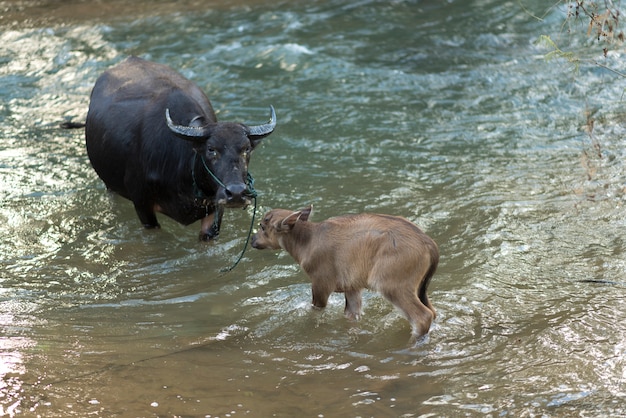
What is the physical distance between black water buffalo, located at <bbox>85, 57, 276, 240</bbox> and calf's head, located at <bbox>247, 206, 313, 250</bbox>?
1.35 ft

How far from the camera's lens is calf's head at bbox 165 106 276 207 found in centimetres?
820

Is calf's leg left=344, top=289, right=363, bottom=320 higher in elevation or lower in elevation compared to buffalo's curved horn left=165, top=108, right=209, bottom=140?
lower

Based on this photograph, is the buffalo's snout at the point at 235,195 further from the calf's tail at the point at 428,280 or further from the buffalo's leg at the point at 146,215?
the calf's tail at the point at 428,280

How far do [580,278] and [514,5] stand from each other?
40.4 feet

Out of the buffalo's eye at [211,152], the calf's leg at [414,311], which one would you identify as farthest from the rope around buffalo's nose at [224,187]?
the calf's leg at [414,311]

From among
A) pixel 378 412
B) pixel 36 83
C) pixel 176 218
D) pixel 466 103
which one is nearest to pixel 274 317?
pixel 378 412

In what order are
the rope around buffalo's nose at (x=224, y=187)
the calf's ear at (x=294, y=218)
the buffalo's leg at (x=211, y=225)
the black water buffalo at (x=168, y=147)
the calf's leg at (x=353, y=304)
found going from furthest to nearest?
1. the buffalo's leg at (x=211, y=225)
2. the black water buffalo at (x=168, y=147)
3. the rope around buffalo's nose at (x=224, y=187)
4. the calf's ear at (x=294, y=218)
5. the calf's leg at (x=353, y=304)

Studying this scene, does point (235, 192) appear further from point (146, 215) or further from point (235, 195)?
point (146, 215)

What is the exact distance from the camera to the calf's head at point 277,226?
25.2ft

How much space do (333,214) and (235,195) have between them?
6.36ft

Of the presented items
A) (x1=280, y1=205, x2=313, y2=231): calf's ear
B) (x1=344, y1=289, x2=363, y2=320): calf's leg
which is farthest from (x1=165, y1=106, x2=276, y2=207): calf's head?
(x1=344, y1=289, x2=363, y2=320): calf's leg

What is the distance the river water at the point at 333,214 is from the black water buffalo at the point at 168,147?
399 millimetres

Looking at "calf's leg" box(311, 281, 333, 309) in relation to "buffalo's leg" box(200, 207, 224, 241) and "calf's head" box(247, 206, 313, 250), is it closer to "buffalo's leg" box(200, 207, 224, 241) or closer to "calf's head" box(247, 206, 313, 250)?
"calf's head" box(247, 206, 313, 250)

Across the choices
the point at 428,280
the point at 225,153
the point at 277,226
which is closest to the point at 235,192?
the point at 225,153
